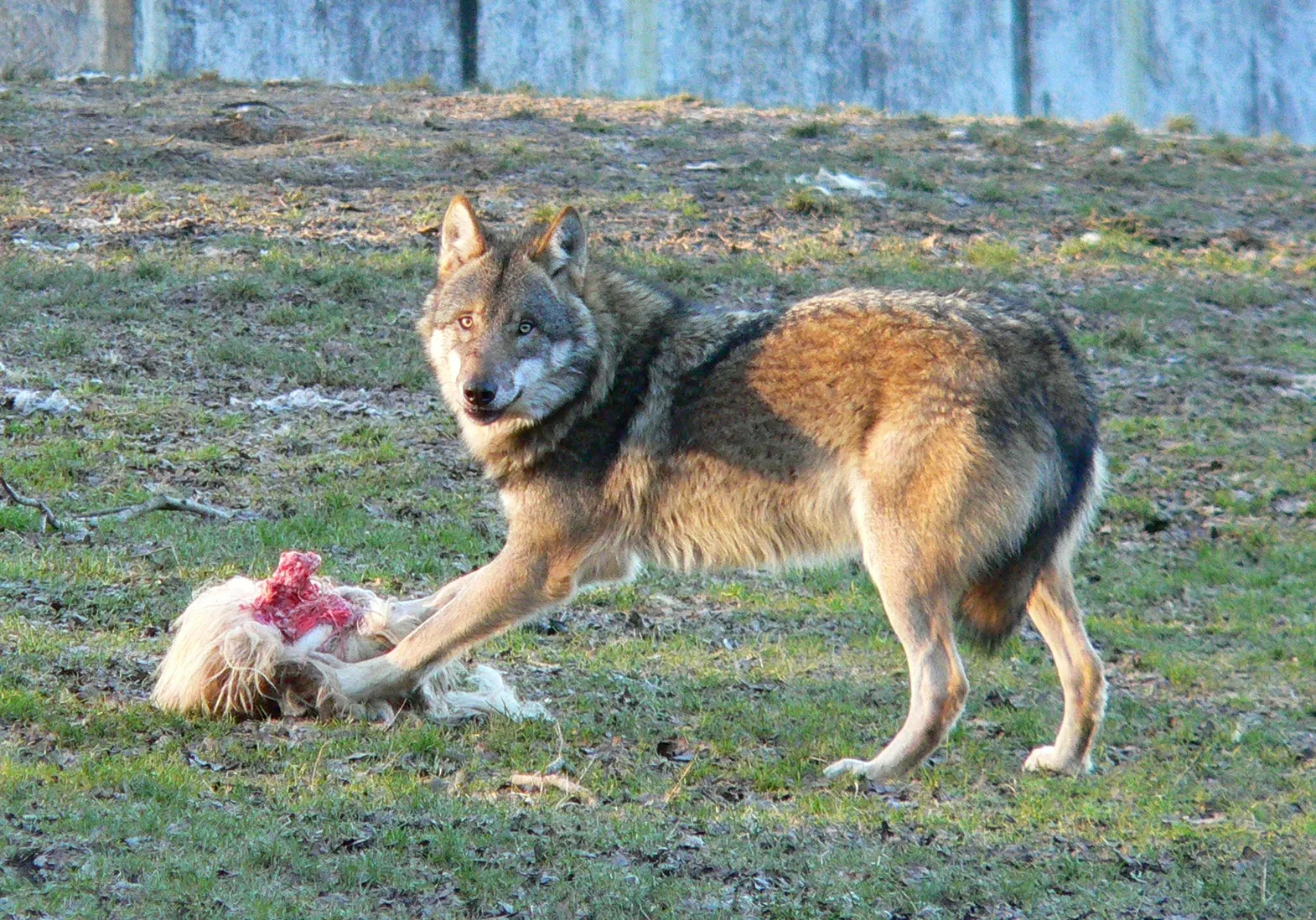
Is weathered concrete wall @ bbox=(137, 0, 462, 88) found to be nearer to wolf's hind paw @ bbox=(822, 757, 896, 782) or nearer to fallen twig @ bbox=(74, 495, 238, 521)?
fallen twig @ bbox=(74, 495, 238, 521)

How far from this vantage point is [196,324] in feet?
34.6

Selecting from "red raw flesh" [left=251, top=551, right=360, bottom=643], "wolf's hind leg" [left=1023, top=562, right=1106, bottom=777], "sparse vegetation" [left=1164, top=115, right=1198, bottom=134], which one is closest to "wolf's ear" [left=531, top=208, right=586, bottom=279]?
"red raw flesh" [left=251, top=551, right=360, bottom=643]

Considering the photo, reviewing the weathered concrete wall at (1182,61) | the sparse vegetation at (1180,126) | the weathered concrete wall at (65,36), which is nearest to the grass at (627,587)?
the weathered concrete wall at (65,36)

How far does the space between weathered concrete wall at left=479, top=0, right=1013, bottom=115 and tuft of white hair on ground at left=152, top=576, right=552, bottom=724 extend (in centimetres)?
1309

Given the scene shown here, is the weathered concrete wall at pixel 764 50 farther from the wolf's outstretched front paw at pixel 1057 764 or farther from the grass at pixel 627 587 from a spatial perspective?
the wolf's outstretched front paw at pixel 1057 764

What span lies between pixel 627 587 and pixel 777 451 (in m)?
2.00

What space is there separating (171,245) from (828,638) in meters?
7.07

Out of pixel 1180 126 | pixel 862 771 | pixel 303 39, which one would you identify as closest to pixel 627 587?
pixel 862 771

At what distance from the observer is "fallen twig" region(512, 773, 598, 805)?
4926mm

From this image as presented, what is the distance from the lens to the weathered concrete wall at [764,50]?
1788cm

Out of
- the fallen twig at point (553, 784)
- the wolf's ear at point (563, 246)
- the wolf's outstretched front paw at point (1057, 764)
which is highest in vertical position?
the wolf's ear at point (563, 246)

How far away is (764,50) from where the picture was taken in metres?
18.6

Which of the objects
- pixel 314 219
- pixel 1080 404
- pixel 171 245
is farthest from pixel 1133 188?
pixel 1080 404

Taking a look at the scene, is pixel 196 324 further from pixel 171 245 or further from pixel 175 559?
pixel 175 559
